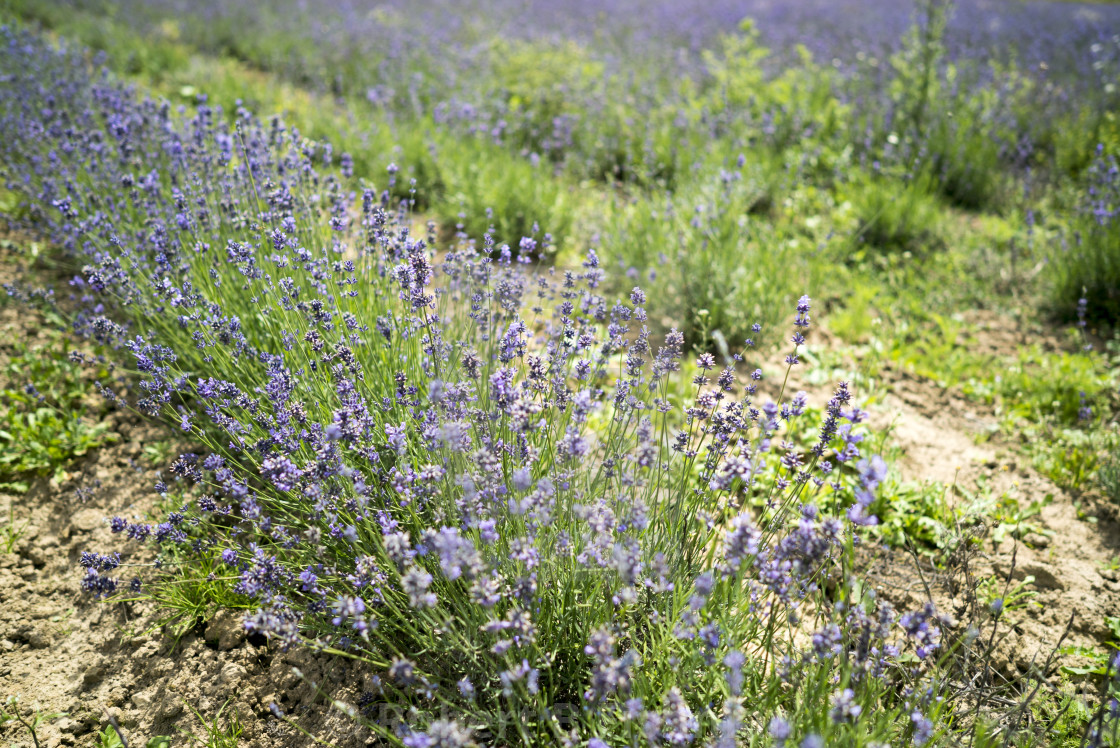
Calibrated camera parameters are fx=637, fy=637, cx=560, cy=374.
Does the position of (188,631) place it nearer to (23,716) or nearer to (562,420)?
(23,716)

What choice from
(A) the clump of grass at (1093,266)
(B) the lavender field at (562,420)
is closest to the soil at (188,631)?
(B) the lavender field at (562,420)

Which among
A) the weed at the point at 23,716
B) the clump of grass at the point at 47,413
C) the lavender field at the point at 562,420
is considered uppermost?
the lavender field at the point at 562,420

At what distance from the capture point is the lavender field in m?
1.73

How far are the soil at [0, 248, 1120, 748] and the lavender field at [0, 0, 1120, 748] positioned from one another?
15mm

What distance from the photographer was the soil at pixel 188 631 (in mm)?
2051

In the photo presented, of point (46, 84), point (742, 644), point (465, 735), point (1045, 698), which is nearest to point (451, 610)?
point (465, 735)

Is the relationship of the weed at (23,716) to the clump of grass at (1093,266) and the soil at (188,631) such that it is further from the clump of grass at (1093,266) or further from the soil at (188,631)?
the clump of grass at (1093,266)

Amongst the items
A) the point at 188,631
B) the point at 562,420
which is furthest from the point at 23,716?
the point at 562,420

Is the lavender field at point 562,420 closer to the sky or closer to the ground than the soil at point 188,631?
closer to the sky

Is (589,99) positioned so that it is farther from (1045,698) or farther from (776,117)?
(1045,698)

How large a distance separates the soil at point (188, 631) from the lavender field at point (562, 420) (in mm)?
15

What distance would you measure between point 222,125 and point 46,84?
215 cm

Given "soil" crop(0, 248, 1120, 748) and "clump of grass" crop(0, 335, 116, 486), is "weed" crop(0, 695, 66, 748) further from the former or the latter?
"clump of grass" crop(0, 335, 116, 486)

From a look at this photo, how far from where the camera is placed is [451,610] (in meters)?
1.97
